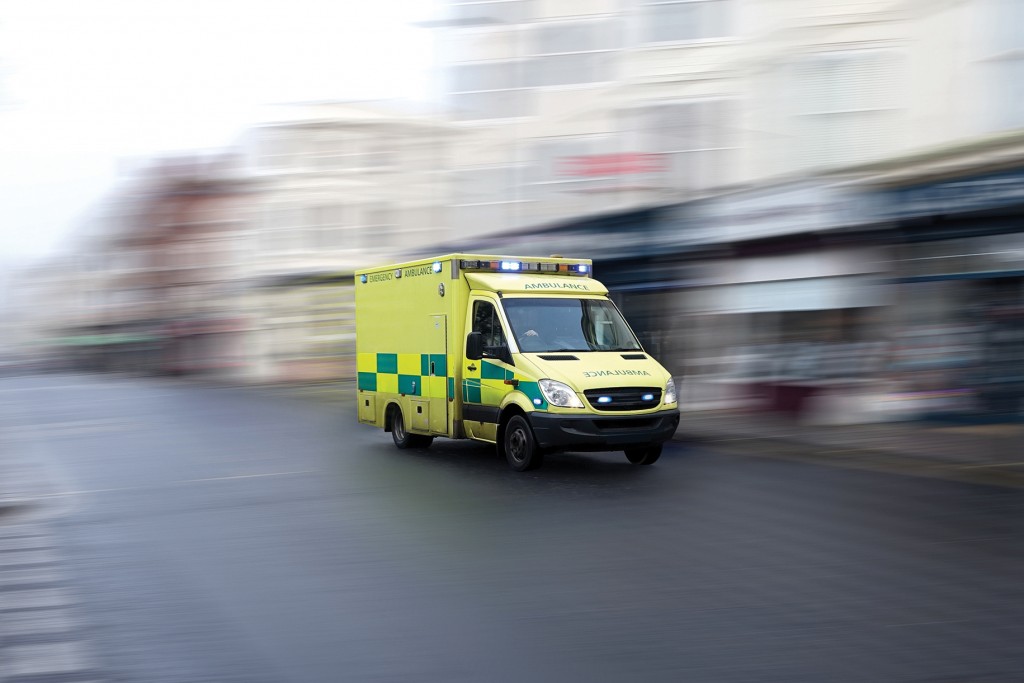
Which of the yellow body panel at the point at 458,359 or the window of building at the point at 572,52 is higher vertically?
the window of building at the point at 572,52

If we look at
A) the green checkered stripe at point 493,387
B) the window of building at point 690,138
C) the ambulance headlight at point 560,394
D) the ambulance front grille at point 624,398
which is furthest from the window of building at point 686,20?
the ambulance headlight at point 560,394

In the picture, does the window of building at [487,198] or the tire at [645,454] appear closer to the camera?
the tire at [645,454]

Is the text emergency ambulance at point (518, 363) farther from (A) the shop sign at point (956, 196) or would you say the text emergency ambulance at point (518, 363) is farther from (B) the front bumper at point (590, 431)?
(A) the shop sign at point (956, 196)

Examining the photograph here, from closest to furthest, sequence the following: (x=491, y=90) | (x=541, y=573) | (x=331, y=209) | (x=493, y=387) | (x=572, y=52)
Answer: (x=541, y=573), (x=493, y=387), (x=572, y=52), (x=491, y=90), (x=331, y=209)

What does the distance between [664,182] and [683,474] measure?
13.6 meters

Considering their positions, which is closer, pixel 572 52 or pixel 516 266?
pixel 516 266

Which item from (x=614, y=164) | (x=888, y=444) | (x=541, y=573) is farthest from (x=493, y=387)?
(x=614, y=164)

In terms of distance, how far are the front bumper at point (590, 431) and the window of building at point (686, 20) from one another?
13971 millimetres

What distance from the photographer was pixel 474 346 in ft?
41.5

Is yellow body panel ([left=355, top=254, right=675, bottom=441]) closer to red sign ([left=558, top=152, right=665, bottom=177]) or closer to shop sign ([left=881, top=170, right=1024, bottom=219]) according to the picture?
shop sign ([left=881, top=170, right=1024, bottom=219])

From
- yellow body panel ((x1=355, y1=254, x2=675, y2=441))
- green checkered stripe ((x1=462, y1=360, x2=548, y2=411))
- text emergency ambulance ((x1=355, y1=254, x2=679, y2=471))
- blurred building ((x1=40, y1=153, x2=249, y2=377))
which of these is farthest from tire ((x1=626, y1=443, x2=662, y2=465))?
blurred building ((x1=40, y1=153, x2=249, y2=377))

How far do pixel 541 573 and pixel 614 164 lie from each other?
764 inches

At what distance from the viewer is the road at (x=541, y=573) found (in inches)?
201

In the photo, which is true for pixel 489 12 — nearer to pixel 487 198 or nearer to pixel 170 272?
pixel 487 198
